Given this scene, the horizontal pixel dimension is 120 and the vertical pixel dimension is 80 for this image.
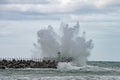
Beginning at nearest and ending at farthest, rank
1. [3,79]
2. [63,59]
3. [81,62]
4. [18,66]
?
[3,79] → [18,66] → [63,59] → [81,62]

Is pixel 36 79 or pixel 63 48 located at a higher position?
pixel 63 48

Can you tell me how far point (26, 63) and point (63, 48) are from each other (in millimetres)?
28969

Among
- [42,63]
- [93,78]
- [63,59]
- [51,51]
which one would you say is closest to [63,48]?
[51,51]

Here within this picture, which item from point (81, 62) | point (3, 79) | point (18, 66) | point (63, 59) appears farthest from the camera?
point (81, 62)

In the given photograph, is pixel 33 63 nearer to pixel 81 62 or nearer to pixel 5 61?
pixel 5 61

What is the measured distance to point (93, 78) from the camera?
205 feet

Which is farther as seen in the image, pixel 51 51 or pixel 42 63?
pixel 51 51

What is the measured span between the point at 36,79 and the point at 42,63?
143 ft

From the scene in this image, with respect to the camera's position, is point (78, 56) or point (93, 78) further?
point (78, 56)

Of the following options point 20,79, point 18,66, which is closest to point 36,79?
point 20,79

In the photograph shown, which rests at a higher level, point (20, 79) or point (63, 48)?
point (63, 48)

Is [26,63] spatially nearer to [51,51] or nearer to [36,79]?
[51,51]

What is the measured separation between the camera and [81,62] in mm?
126000

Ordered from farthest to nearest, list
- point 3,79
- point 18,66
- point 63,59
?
point 63,59, point 18,66, point 3,79
